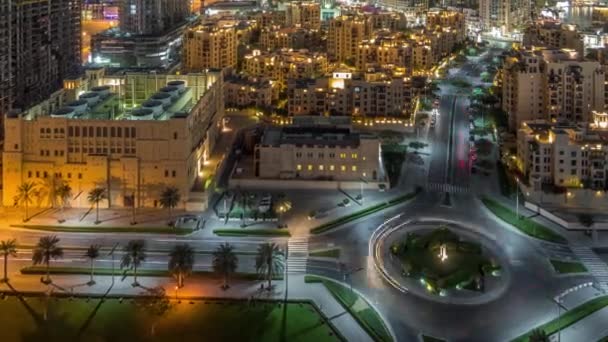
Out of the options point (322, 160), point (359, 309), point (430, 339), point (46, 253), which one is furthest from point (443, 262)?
point (46, 253)

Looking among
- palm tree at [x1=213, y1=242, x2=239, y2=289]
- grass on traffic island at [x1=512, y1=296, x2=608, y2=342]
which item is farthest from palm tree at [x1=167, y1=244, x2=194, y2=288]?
grass on traffic island at [x1=512, y1=296, x2=608, y2=342]

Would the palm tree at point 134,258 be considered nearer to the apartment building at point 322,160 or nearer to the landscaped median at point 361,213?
the landscaped median at point 361,213

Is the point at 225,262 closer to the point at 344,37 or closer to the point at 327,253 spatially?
the point at 327,253

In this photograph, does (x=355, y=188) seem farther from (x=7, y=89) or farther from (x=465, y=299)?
(x=7, y=89)

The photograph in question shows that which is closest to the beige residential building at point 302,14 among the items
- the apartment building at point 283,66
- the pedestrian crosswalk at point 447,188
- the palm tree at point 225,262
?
the apartment building at point 283,66

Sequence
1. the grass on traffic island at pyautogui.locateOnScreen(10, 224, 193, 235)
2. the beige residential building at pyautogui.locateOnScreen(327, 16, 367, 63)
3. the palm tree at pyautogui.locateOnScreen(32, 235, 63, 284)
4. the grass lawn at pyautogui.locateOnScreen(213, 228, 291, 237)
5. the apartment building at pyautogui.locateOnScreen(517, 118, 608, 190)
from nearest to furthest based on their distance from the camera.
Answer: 1. the palm tree at pyautogui.locateOnScreen(32, 235, 63, 284)
2. the grass lawn at pyautogui.locateOnScreen(213, 228, 291, 237)
3. the grass on traffic island at pyautogui.locateOnScreen(10, 224, 193, 235)
4. the apartment building at pyautogui.locateOnScreen(517, 118, 608, 190)
5. the beige residential building at pyautogui.locateOnScreen(327, 16, 367, 63)

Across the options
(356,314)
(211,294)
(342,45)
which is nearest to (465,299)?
(356,314)

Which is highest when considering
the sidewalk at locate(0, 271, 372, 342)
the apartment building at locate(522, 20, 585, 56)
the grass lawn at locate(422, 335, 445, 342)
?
the apartment building at locate(522, 20, 585, 56)

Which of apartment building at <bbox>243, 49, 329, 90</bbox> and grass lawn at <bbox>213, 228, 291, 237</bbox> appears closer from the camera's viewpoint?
grass lawn at <bbox>213, 228, 291, 237</bbox>

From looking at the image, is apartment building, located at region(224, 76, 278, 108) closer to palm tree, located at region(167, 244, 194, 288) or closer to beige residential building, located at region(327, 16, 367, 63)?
beige residential building, located at region(327, 16, 367, 63)
